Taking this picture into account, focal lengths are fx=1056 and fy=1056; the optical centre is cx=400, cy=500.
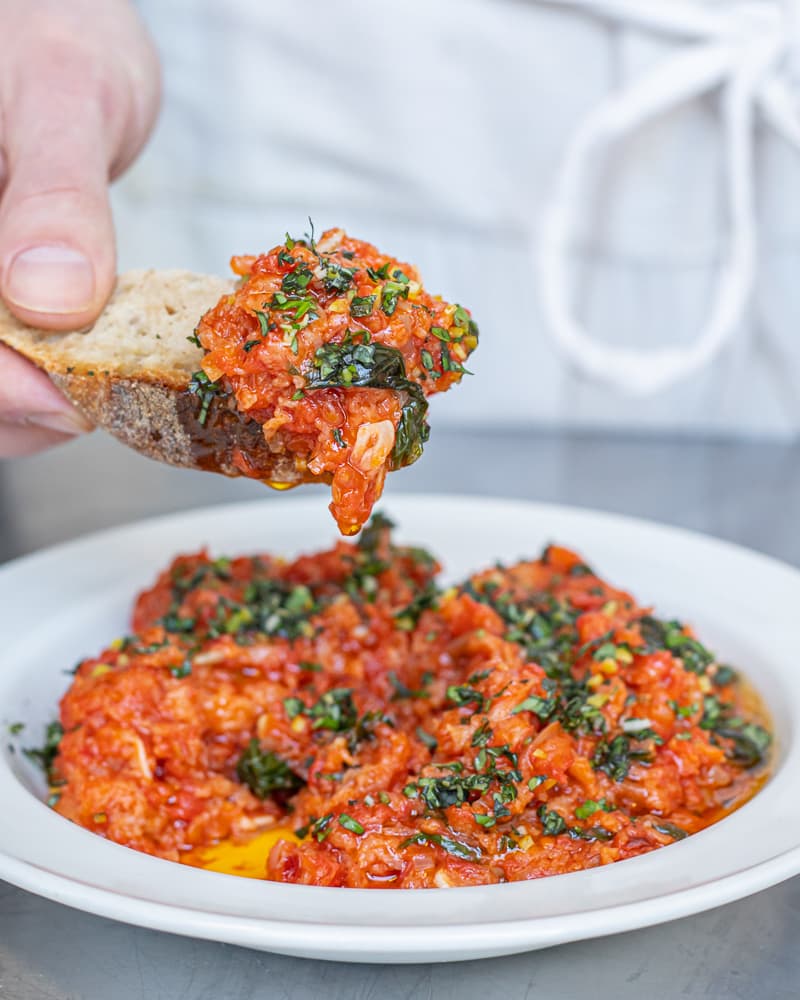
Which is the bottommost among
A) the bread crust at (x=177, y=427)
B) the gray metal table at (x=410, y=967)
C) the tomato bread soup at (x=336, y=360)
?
the gray metal table at (x=410, y=967)

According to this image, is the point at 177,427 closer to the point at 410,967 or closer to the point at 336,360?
the point at 336,360

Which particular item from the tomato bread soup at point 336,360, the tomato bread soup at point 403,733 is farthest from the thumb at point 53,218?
the tomato bread soup at point 403,733

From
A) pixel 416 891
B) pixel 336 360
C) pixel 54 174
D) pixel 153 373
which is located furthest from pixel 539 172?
pixel 416 891

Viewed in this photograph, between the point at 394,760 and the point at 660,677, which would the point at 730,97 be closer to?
the point at 660,677

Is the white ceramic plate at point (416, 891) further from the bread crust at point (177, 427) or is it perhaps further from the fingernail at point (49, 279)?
the fingernail at point (49, 279)

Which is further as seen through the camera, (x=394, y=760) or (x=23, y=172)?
(x=23, y=172)

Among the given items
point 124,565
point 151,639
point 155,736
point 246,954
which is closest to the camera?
point 246,954

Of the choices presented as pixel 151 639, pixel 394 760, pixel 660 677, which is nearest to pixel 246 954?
pixel 394 760
